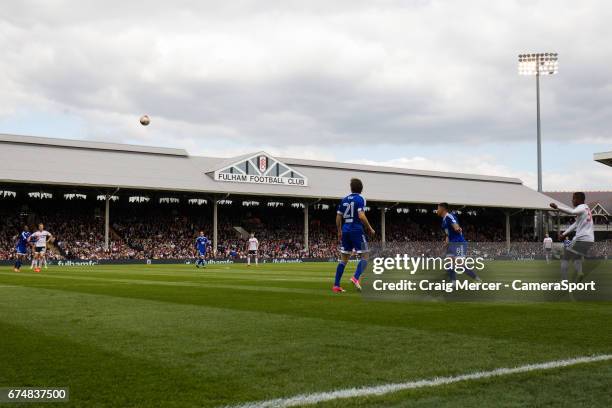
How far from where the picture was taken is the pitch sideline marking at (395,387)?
14.2 feet

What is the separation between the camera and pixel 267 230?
5722 centimetres

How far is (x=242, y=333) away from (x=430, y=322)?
2.42m

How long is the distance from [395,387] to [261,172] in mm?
48333

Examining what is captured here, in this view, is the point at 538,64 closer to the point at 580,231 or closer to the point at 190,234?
the point at 190,234

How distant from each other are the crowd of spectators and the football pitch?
31.2 metres

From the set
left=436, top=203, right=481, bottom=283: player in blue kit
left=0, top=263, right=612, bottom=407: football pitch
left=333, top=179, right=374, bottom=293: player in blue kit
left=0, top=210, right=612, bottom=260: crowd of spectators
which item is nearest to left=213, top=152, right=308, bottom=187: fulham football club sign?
left=0, top=210, right=612, bottom=260: crowd of spectators

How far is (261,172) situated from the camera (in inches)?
2076

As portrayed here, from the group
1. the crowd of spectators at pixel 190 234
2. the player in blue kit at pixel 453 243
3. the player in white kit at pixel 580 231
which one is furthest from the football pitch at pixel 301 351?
the crowd of spectators at pixel 190 234

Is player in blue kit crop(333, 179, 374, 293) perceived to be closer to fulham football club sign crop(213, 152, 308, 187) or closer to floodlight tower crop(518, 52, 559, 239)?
fulham football club sign crop(213, 152, 308, 187)

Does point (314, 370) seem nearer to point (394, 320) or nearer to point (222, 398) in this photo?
point (222, 398)

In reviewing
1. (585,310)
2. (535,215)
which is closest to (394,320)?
(585,310)

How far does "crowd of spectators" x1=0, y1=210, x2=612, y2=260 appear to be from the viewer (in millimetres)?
44781

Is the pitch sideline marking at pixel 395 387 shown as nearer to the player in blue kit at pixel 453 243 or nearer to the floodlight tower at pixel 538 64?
the player in blue kit at pixel 453 243

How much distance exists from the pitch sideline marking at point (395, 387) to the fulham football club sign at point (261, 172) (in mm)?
46251
